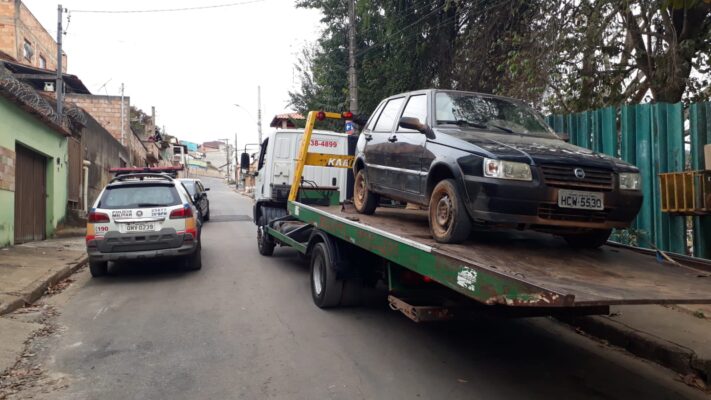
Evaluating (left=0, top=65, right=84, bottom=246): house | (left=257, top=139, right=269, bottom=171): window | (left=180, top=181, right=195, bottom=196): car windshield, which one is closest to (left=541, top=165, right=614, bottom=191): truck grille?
(left=257, top=139, right=269, bottom=171): window

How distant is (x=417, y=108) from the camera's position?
577 centimetres

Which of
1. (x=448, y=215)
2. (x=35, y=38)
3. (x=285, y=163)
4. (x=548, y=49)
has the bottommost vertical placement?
(x=448, y=215)

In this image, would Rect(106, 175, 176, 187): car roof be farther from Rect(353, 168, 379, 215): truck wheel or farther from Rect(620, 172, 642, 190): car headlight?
Rect(620, 172, 642, 190): car headlight

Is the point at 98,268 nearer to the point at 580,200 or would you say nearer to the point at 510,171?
the point at 510,171

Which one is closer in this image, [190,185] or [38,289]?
[38,289]

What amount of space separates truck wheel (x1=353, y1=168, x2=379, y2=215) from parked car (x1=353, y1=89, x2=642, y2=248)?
35.0 inches

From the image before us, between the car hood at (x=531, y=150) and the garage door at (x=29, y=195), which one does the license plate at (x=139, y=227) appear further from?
the car hood at (x=531, y=150)

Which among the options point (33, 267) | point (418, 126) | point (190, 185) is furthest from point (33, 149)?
point (418, 126)

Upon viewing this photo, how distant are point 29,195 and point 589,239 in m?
12.5

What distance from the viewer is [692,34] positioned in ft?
30.7

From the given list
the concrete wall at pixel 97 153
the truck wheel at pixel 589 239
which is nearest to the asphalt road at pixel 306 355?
the truck wheel at pixel 589 239

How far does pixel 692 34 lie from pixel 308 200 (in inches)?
293

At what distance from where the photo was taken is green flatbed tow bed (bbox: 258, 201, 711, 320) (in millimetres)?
3018

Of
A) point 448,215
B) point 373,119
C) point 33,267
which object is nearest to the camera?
point 448,215
